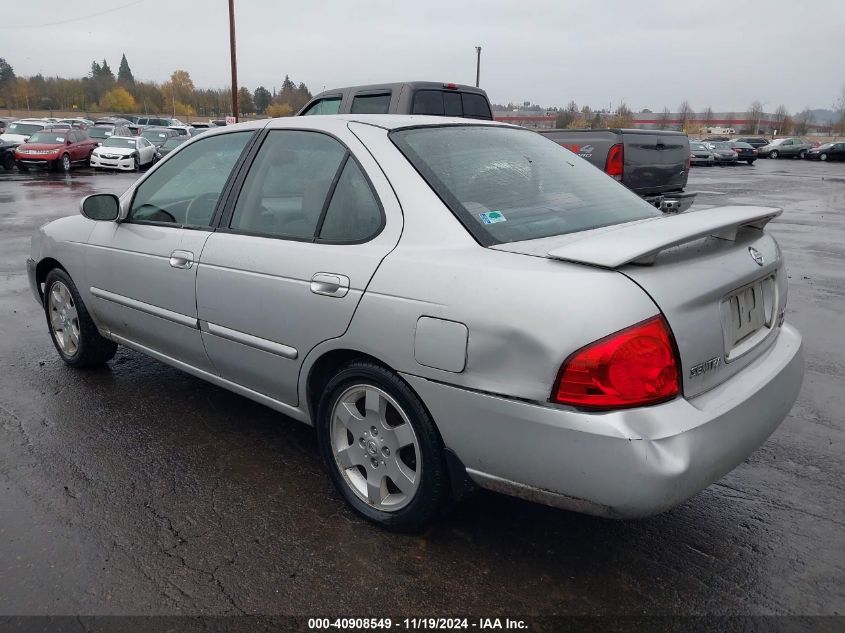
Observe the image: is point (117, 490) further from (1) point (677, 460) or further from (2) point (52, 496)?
(1) point (677, 460)

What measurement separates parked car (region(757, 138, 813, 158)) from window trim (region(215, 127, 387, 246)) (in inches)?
2142

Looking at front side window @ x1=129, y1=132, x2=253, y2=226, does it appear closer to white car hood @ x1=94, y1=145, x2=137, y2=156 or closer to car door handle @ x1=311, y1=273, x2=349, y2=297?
car door handle @ x1=311, y1=273, x2=349, y2=297

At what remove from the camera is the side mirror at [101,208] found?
A: 13.0 ft

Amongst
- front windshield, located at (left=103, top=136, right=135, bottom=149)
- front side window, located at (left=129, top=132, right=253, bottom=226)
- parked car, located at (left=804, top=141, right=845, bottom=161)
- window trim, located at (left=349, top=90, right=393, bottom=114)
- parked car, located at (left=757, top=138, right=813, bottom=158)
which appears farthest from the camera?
parked car, located at (left=757, top=138, right=813, bottom=158)

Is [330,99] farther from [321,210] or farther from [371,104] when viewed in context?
[321,210]

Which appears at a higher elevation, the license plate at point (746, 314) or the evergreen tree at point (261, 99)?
the evergreen tree at point (261, 99)

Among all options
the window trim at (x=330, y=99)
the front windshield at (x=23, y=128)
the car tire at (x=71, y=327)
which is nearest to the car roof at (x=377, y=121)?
the car tire at (x=71, y=327)

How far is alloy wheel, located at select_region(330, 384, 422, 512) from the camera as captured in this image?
8.74 feet

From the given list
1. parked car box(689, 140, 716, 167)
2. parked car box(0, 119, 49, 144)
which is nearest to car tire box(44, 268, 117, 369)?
parked car box(0, 119, 49, 144)

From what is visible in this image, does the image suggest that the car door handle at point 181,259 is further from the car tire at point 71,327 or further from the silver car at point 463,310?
the car tire at point 71,327

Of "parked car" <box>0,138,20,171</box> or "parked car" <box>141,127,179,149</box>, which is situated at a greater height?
"parked car" <box>141,127,179,149</box>

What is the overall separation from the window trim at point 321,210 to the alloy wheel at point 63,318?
5.87ft

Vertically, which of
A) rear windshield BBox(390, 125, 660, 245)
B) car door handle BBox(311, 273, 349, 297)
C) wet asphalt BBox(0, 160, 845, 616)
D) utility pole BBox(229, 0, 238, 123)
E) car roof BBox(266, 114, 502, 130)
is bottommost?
wet asphalt BBox(0, 160, 845, 616)

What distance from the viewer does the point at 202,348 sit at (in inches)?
138
